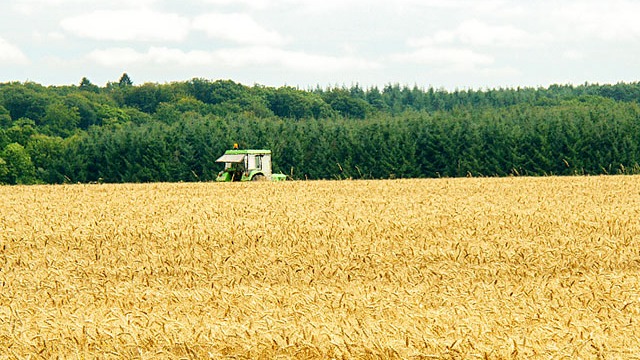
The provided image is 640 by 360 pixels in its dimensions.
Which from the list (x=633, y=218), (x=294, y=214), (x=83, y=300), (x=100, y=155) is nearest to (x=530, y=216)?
(x=633, y=218)

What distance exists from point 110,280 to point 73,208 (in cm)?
968

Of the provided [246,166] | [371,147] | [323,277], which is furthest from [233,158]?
[371,147]

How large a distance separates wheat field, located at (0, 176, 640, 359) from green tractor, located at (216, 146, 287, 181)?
18355 mm

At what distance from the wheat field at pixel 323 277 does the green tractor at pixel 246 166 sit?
60.2 feet

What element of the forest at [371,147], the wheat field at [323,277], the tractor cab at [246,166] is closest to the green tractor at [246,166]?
the tractor cab at [246,166]

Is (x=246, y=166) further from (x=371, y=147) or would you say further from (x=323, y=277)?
(x=371, y=147)

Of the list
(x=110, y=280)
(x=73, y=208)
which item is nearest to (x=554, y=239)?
(x=110, y=280)

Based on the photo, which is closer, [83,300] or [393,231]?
[83,300]

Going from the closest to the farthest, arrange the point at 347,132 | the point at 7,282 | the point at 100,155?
the point at 7,282, the point at 347,132, the point at 100,155

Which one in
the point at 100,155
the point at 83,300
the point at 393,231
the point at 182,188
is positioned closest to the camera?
the point at 83,300

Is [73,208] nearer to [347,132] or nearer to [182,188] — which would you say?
[182,188]

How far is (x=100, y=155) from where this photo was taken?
303 ft

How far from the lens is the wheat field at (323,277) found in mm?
7031

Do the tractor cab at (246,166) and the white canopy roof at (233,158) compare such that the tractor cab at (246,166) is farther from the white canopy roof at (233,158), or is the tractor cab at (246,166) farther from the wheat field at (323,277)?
the wheat field at (323,277)
